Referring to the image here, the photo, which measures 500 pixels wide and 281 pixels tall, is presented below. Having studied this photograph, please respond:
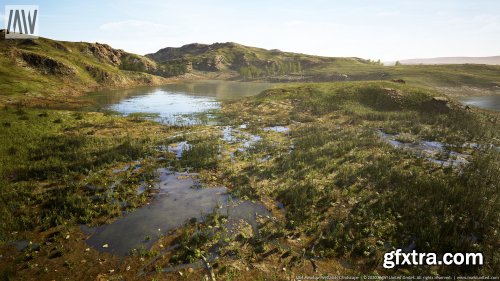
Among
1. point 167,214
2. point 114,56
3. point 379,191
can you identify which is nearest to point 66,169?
point 167,214

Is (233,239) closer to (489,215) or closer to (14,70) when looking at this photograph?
(489,215)

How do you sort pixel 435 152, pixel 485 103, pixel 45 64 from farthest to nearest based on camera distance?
pixel 45 64 → pixel 485 103 → pixel 435 152

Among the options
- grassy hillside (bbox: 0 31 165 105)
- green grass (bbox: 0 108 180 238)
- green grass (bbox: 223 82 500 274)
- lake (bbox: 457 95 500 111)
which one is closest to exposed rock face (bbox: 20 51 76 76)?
grassy hillside (bbox: 0 31 165 105)

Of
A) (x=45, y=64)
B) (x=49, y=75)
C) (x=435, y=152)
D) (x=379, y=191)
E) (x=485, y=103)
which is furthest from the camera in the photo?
(x=45, y=64)

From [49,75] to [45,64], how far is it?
627 cm

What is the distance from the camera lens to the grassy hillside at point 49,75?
2277 inches

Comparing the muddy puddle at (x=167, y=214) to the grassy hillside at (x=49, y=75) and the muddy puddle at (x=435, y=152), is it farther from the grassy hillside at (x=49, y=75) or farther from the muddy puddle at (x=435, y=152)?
the grassy hillside at (x=49, y=75)

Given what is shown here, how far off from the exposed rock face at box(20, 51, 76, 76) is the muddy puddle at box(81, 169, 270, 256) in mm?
88028

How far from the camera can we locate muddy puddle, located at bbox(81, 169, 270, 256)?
14266 millimetres

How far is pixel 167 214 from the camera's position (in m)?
16.9

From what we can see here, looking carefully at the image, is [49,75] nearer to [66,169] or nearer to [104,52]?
[104,52]

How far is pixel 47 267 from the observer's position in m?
12.2

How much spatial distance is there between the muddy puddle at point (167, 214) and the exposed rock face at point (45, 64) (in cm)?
8803

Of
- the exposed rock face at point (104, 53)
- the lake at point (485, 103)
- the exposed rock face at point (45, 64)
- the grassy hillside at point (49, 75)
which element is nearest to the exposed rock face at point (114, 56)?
the exposed rock face at point (104, 53)
